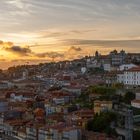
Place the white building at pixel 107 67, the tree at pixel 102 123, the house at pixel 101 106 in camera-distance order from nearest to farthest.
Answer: the tree at pixel 102 123 → the house at pixel 101 106 → the white building at pixel 107 67

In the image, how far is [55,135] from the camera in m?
17.7

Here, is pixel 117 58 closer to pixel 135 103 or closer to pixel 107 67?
pixel 107 67

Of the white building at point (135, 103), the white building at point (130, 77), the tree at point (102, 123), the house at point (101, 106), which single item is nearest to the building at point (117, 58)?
the white building at point (130, 77)

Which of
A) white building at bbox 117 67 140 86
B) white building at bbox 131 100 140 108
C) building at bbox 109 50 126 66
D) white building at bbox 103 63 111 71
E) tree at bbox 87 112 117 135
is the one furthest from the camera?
building at bbox 109 50 126 66

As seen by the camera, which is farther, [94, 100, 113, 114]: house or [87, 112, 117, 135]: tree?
[94, 100, 113, 114]: house

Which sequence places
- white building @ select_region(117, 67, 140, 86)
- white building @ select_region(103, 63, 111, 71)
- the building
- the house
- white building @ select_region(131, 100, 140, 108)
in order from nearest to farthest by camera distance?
the house
white building @ select_region(131, 100, 140, 108)
white building @ select_region(117, 67, 140, 86)
white building @ select_region(103, 63, 111, 71)
the building

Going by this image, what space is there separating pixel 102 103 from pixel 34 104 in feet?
22.7

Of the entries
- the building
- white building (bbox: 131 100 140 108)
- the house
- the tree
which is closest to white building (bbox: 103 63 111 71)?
the building

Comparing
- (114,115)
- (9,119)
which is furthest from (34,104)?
(114,115)

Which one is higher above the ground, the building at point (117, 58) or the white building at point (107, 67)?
the building at point (117, 58)

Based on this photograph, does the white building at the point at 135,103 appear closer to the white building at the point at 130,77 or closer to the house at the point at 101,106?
the house at the point at 101,106

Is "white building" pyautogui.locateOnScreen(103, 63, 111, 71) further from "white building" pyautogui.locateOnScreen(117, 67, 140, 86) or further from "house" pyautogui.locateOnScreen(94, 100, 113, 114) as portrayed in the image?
"house" pyautogui.locateOnScreen(94, 100, 113, 114)

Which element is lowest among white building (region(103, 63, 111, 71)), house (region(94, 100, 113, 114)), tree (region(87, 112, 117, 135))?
tree (region(87, 112, 117, 135))

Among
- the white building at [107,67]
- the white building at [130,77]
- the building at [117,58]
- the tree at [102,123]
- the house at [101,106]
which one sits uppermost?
the building at [117,58]
